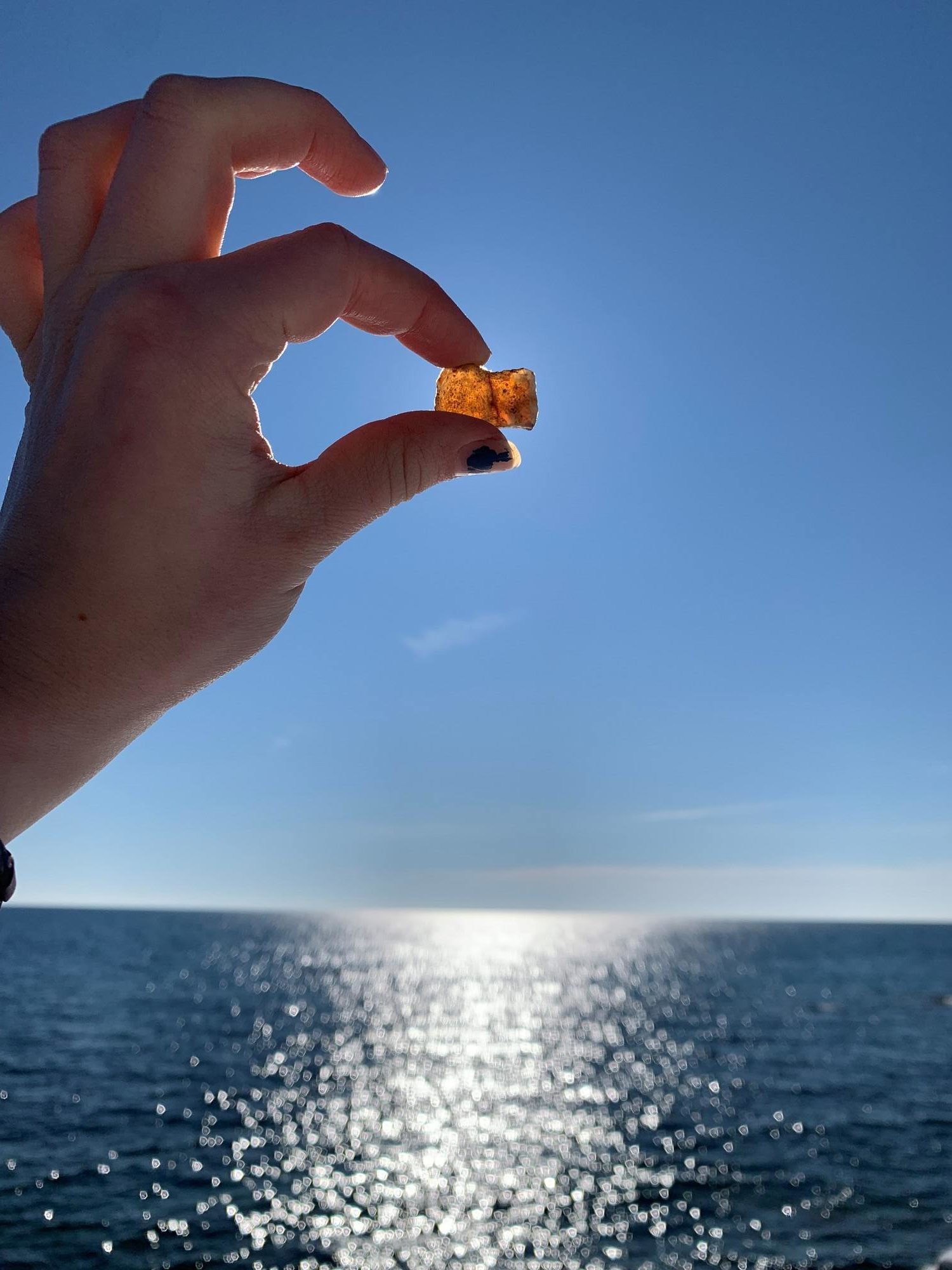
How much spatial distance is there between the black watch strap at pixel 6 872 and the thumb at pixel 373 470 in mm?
876

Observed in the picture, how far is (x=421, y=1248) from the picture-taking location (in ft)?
82.4

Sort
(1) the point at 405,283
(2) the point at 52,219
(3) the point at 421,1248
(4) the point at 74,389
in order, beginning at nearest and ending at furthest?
(4) the point at 74,389
(2) the point at 52,219
(1) the point at 405,283
(3) the point at 421,1248

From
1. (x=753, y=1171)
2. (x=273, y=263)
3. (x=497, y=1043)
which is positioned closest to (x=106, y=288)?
(x=273, y=263)

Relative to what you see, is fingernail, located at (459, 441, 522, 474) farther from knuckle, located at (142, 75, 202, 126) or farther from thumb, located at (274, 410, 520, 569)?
knuckle, located at (142, 75, 202, 126)

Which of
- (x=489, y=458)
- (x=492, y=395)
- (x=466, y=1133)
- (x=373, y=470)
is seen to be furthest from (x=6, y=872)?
(x=466, y=1133)

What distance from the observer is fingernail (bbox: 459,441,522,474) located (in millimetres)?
2090

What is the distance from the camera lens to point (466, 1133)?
38219 mm

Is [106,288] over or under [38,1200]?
over

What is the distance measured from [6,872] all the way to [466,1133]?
42.6 metres

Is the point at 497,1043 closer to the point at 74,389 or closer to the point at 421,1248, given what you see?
the point at 421,1248

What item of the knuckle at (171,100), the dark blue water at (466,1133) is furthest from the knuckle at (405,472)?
the dark blue water at (466,1133)

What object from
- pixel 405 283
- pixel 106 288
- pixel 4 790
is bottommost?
pixel 4 790

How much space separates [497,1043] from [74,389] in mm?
71040

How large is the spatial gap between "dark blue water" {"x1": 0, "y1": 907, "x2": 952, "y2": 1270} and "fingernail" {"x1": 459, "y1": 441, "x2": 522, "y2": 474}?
27.7m
